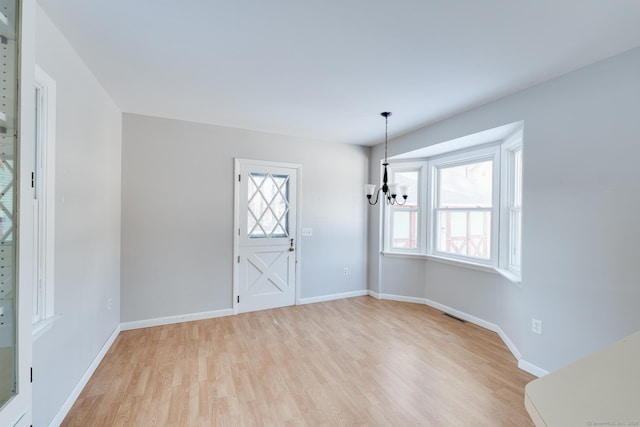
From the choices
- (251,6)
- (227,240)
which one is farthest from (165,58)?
(227,240)

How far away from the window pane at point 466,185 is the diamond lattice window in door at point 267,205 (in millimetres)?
2418

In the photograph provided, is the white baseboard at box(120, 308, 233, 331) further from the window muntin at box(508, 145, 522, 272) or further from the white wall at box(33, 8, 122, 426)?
the window muntin at box(508, 145, 522, 272)

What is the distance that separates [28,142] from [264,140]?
3.15m

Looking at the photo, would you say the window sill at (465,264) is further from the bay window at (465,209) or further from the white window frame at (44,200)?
the white window frame at (44,200)

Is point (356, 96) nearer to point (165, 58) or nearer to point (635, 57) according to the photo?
point (165, 58)

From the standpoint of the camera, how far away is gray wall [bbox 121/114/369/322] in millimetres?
3336

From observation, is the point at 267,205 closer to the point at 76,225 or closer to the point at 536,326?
the point at 76,225

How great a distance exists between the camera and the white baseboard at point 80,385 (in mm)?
1825

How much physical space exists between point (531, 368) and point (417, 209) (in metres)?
2.51

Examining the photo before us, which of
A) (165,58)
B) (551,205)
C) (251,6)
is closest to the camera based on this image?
(251,6)

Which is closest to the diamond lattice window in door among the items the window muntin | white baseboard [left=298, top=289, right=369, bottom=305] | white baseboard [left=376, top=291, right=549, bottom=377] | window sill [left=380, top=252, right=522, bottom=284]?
white baseboard [left=298, top=289, right=369, bottom=305]

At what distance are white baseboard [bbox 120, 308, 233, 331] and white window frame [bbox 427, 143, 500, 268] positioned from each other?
324 centimetres

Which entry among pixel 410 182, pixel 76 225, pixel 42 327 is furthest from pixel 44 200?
pixel 410 182

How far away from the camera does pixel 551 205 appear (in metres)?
2.36
